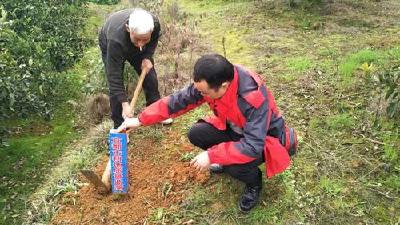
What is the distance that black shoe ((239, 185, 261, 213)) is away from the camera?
3094mm

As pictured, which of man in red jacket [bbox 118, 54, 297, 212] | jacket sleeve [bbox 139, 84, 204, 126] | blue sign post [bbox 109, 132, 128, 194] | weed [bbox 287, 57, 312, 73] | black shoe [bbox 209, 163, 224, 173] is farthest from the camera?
weed [bbox 287, 57, 312, 73]

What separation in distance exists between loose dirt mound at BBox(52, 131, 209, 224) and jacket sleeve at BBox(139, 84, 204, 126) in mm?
718

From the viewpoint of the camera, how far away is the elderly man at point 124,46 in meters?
3.25

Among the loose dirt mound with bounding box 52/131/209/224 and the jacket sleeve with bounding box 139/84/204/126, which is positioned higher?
the jacket sleeve with bounding box 139/84/204/126

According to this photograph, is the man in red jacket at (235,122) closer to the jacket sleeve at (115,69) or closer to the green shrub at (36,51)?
the jacket sleeve at (115,69)

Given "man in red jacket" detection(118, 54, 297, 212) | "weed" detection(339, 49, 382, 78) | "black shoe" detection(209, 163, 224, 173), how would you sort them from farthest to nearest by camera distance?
"weed" detection(339, 49, 382, 78) < "black shoe" detection(209, 163, 224, 173) < "man in red jacket" detection(118, 54, 297, 212)

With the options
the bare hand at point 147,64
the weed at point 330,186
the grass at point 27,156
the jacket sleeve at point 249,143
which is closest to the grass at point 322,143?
the weed at point 330,186

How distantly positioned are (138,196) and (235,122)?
1043mm

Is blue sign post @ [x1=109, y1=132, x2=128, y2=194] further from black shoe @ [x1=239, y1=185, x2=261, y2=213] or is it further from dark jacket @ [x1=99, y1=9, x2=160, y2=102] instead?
black shoe @ [x1=239, y1=185, x2=261, y2=213]

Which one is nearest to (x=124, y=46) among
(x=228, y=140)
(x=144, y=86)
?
(x=144, y=86)

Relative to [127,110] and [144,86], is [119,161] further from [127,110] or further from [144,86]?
[144,86]

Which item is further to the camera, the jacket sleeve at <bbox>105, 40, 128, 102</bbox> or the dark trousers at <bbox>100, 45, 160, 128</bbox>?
the dark trousers at <bbox>100, 45, 160, 128</bbox>

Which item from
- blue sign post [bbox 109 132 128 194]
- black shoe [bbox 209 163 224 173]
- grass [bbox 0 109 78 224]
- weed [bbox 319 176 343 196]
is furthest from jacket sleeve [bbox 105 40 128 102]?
weed [bbox 319 176 343 196]

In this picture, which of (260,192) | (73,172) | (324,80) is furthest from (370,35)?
(73,172)
